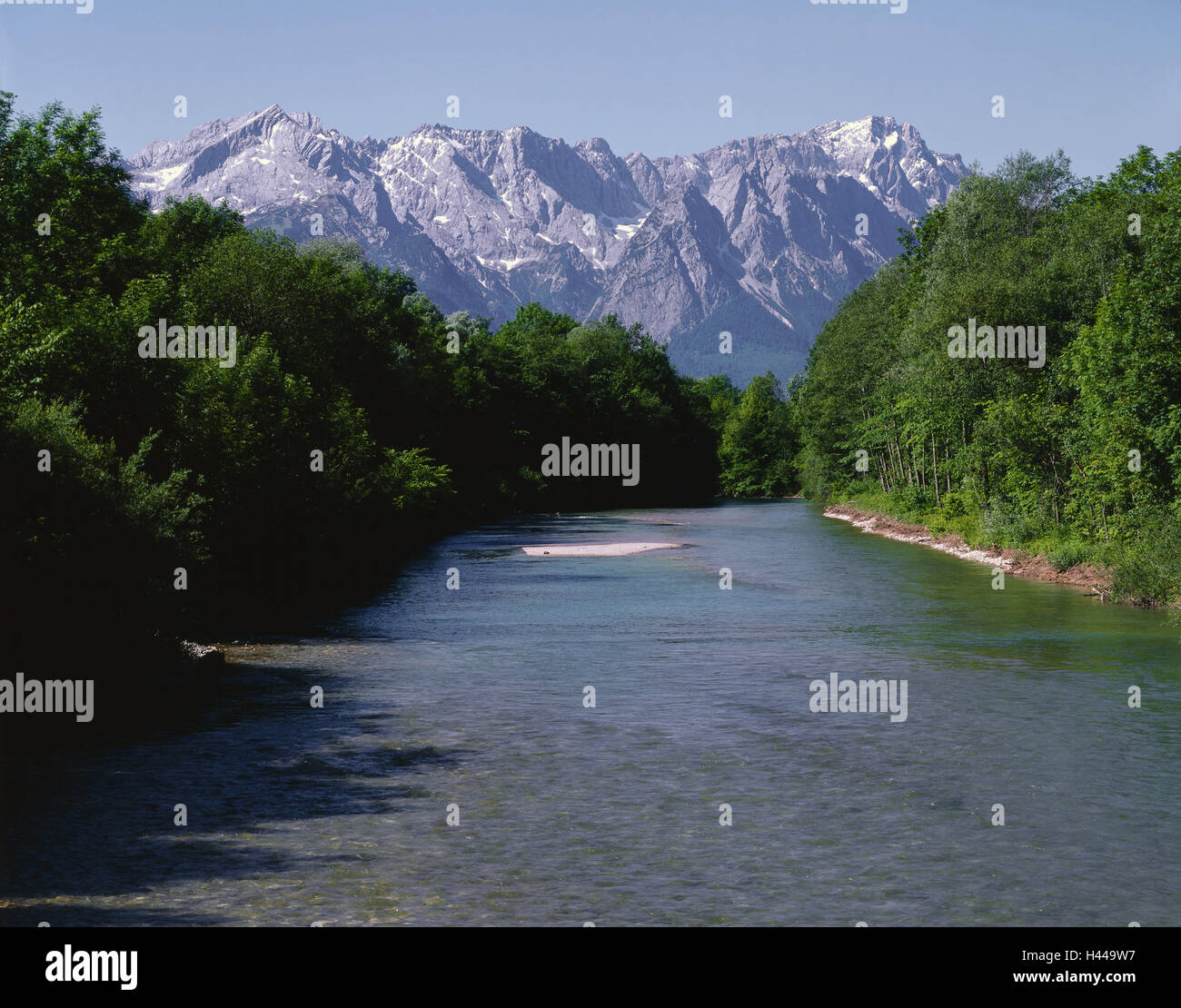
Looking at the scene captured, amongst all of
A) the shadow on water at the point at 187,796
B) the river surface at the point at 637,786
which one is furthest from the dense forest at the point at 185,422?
the shadow on water at the point at 187,796

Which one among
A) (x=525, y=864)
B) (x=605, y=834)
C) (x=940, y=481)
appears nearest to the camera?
(x=525, y=864)

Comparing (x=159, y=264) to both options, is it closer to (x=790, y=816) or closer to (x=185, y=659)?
(x=185, y=659)

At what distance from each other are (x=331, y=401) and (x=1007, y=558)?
3535 centimetres

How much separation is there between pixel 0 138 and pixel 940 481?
65775 millimetres

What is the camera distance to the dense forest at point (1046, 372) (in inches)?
1745

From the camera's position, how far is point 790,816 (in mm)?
19578

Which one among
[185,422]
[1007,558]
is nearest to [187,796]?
[185,422]

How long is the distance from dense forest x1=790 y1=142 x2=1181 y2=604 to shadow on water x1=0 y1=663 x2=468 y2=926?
29637 millimetres

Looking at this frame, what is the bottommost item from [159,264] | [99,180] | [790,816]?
[790,816]

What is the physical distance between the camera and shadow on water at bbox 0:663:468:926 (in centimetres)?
1648

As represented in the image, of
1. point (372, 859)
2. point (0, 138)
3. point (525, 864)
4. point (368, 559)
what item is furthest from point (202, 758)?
point (0, 138)

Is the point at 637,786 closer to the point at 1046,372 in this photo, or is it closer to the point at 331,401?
the point at 331,401

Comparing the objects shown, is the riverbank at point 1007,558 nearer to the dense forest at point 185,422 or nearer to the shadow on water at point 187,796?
the dense forest at point 185,422

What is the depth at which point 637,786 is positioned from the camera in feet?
70.3
